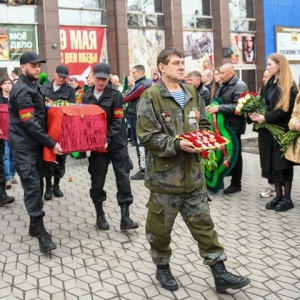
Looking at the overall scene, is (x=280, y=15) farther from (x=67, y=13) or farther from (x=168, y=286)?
(x=168, y=286)

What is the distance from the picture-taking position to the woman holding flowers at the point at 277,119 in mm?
6070

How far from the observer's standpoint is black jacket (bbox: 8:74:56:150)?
475 centimetres

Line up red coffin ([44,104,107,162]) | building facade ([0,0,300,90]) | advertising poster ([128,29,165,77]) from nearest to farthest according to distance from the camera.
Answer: red coffin ([44,104,107,162]) < building facade ([0,0,300,90]) < advertising poster ([128,29,165,77])

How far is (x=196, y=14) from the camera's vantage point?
982 inches

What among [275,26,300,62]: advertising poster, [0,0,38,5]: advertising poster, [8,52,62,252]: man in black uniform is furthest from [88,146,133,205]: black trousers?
[275,26,300,62]: advertising poster

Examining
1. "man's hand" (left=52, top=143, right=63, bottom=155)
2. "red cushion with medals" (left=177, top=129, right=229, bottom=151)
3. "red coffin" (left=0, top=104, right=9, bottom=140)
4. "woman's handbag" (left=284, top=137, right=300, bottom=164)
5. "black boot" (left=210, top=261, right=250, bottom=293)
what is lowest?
"black boot" (left=210, top=261, right=250, bottom=293)

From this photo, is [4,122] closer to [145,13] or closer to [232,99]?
[232,99]

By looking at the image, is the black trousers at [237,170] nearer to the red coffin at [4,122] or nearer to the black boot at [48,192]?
the black boot at [48,192]

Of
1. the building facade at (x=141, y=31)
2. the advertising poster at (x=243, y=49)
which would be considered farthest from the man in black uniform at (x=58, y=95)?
the advertising poster at (x=243, y=49)

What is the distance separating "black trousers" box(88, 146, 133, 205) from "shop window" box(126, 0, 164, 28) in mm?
17836

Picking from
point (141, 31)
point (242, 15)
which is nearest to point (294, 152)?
point (141, 31)

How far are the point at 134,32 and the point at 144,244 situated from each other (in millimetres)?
18656

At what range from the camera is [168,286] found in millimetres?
3945

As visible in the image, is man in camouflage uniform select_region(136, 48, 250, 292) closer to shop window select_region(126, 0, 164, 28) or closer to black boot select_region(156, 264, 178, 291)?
black boot select_region(156, 264, 178, 291)
